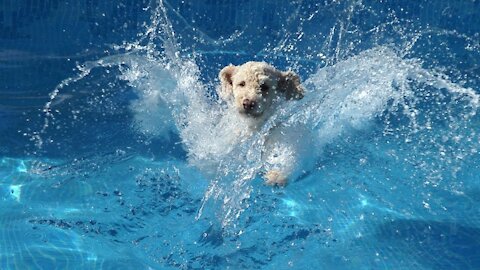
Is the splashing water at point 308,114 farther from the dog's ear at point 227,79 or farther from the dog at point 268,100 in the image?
the dog's ear at point 227,79

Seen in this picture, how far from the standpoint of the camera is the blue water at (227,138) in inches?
173

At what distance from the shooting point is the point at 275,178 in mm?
Result: 4441

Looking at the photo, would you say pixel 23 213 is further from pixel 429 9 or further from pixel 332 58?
pixel 429 9

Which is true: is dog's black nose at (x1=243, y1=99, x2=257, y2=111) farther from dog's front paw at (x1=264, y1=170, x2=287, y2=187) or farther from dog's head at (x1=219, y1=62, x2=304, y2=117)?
dog's front paw at (x1=264, y1=170, x2=287, y2=187)

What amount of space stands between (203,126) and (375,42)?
2.54 meters

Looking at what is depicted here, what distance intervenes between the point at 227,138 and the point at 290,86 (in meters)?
0.61

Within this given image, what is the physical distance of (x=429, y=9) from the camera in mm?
7211

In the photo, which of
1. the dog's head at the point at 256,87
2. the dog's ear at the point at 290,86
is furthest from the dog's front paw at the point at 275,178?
the dog's ear at the point at 290,86

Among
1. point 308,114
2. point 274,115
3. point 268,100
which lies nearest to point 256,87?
point 268,100

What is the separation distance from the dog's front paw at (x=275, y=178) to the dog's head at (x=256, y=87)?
1.28 ft

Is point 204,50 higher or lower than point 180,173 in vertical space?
higher

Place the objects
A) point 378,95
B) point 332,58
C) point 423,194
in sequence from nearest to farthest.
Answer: point 423,194 → point 378,95 → point 332,58

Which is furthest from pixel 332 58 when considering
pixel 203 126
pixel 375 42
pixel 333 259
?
pixel 333 259

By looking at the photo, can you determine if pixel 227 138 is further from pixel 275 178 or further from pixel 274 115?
pixel 275 178
